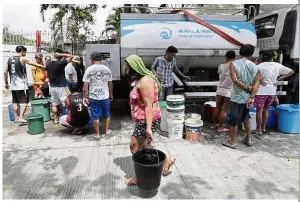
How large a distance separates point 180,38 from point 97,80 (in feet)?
7.40

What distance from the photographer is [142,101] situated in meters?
A: 2.76

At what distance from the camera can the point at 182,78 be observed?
5.62 meters

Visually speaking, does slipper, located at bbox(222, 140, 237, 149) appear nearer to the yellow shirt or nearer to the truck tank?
the truck tank

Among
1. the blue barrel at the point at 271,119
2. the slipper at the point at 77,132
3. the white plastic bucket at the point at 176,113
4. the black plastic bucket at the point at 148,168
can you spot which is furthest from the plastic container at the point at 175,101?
the blue barrel at the point at 271,119

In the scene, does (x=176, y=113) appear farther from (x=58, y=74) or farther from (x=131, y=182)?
(x=58, y=74)

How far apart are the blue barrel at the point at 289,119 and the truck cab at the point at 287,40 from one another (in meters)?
0.91

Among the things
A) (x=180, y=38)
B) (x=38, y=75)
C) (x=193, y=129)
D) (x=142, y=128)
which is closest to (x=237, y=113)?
(x=193, y=129)

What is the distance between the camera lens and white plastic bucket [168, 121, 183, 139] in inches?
176

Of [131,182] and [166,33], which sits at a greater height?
[166,33]

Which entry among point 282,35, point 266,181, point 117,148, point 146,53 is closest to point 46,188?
point 117,148

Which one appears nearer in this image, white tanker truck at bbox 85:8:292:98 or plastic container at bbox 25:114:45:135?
plastic container at bbox 25:114:45:135

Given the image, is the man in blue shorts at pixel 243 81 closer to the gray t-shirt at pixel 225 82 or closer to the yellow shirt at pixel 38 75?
the gray t-shirt at pixel 225 82

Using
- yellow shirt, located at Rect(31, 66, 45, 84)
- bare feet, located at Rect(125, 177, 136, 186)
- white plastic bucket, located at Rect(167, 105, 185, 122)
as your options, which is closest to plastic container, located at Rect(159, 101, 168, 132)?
white plastic bucket, located at Rect(167, 105, 185, 122)

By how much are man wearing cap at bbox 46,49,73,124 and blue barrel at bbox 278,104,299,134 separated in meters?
4.42
